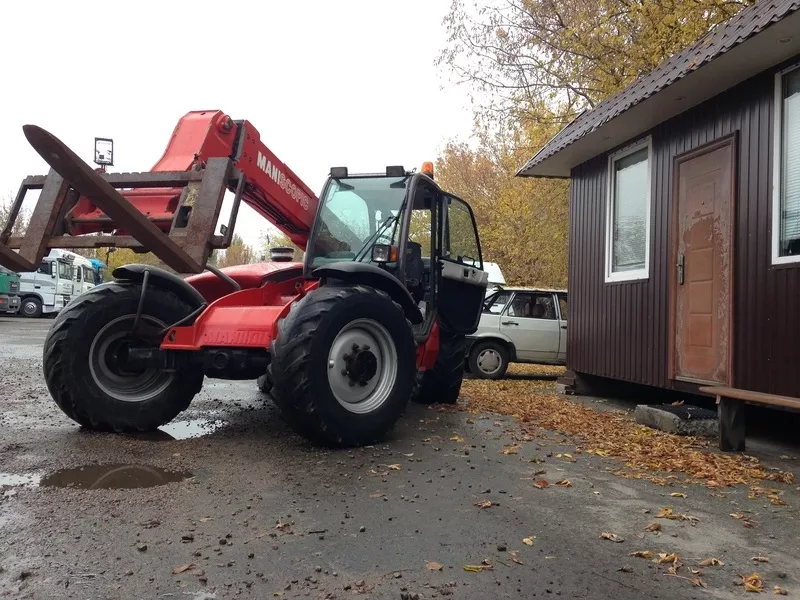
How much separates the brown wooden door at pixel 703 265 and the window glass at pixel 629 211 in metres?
0.83

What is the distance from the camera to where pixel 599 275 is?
31.3 feet

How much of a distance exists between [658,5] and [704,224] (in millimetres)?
6084

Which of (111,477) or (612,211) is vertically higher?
(612,211)

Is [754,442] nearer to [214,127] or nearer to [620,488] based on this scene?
[620,488]

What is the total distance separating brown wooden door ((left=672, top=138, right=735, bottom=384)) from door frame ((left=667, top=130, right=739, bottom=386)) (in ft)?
0.04

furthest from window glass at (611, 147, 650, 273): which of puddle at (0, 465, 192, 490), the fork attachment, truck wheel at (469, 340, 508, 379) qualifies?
puddle at (0, 465, 192, 490)

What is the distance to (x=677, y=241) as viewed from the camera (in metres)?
7.69

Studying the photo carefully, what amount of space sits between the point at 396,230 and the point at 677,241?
3.46 m

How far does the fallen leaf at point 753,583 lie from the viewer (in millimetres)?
2873

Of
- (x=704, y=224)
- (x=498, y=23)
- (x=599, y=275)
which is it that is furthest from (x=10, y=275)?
(x=704, y=224)

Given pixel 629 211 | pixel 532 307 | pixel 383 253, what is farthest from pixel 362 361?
pixel 532 307

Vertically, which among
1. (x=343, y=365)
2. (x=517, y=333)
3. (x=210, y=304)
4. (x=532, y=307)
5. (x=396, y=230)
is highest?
(x=396, y=230)

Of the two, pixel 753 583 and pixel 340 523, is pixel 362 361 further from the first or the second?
pixel 753 583

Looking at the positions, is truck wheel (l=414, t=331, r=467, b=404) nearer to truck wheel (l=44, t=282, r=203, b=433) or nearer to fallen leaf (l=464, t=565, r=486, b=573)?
truck wheel (l=44, t=282, r=203, b=433)
